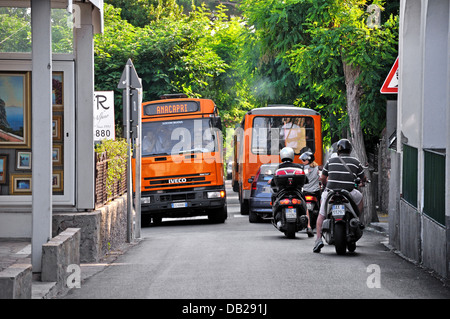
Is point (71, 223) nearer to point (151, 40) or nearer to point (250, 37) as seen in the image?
point (250, 37)

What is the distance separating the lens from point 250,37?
33.6 meters

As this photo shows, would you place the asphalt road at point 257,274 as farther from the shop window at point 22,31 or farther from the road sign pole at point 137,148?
the shop window at point 22,31

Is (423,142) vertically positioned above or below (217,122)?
below

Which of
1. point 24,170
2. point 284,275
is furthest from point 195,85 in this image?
point 284,275

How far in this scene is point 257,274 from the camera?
1095 cm

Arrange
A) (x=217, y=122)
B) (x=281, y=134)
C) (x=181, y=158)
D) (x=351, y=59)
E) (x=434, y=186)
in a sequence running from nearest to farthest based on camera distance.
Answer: (x=434, y=186)
(x=351, y=59)
(x=217, y=122)
(x=181, y=158)
(x=281, y=134)

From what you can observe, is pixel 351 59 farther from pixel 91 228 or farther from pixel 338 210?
pixel 91 228

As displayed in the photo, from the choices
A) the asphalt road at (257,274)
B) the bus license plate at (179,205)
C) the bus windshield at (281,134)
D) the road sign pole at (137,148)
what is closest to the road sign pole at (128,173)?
the road sign pole at (137,148)

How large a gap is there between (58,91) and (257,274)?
4.31m

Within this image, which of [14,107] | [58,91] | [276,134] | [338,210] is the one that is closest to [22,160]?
[14,107]

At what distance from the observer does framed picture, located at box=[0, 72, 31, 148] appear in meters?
13.4

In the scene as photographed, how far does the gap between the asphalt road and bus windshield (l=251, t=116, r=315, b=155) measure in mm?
12509

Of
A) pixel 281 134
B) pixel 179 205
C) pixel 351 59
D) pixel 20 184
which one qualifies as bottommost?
pixel 179 205

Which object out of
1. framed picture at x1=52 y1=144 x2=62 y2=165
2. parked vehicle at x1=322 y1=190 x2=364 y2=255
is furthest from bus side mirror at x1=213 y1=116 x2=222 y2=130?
framed picture at x1=52 y1=144 x2=62 y2=165
